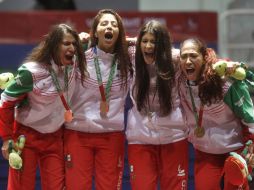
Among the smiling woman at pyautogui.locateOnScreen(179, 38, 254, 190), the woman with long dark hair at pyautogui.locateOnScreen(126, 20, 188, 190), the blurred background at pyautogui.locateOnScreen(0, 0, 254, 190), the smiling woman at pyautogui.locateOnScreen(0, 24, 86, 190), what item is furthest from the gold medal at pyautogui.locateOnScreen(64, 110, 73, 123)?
the blurred background at pyautogui.locateOnScreen(0, 0, 254, 190)

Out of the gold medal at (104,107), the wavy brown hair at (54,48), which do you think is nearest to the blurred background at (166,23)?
the wavy brown hair at (54,48)

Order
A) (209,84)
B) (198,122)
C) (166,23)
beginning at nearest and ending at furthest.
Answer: (209,84) < (198,122) < (166,23)

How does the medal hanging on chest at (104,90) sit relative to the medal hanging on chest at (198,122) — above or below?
above

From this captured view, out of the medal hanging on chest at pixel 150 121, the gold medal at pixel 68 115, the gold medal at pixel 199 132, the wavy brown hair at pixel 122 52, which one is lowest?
the gold medal at pixel 199 132

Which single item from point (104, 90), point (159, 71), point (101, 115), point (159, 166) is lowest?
point (159, 166)

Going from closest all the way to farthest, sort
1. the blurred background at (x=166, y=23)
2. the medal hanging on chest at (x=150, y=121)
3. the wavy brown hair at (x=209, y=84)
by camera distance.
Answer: the wavy brown hair at (x=209, y=84), the medal hanging on chest at (x=150, y=121), the blurred background at (x=166, y=23)

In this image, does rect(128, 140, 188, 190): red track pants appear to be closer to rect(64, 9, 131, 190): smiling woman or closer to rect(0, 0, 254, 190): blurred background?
rect(64, 9, 131, 190): smiling woman

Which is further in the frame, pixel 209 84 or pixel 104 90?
pixel 104 90

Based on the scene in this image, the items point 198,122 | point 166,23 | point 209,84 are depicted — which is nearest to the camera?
point 209,84

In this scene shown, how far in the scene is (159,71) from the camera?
3.58 m

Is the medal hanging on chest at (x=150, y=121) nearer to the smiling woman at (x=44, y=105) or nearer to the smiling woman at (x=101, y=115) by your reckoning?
the smiling woman at (x=101, y=115)

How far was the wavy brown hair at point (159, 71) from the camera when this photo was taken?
357 centimetres

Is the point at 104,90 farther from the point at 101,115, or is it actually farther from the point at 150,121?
the point at 150,121

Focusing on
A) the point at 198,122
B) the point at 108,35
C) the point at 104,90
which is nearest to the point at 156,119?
the point at 198,122
